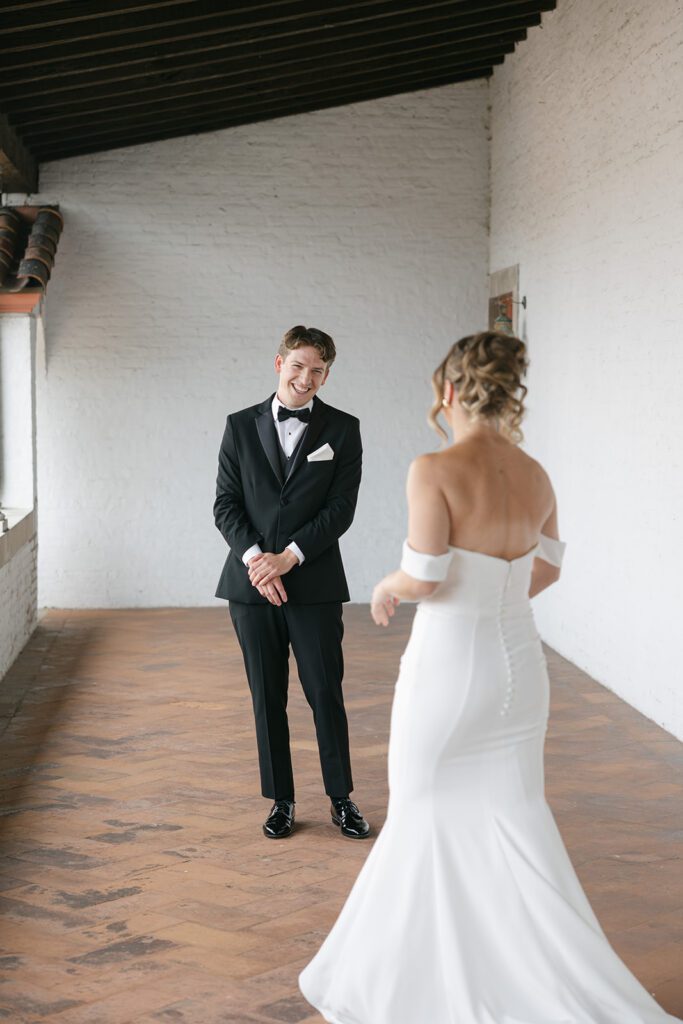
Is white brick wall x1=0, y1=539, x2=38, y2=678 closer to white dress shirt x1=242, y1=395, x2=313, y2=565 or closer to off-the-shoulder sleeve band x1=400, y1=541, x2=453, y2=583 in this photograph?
white dress shirt x1=242, y1=395, x2=313, y2=565

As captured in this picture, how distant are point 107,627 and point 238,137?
3968 millimetres

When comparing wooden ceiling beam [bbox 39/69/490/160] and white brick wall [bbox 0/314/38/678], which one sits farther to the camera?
wooden ceiling beam [bbox 39/69/490/160]

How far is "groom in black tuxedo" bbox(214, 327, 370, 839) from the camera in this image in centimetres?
444

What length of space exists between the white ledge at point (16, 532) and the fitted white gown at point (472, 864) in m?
4.74

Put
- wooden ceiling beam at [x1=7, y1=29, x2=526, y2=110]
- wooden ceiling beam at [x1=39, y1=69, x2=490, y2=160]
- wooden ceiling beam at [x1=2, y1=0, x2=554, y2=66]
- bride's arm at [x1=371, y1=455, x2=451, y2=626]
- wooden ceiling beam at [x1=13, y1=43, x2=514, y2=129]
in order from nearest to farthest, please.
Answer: bride's arm at [x1=371, y1=455, x2=451, y2=626] → wooden ceiling beam at [x1=2, y1=0, x2=554, y2=66] → wooden ceiling beam at [x1=7, y1=29, x2=526, y2=110] → wooden ceiling beam at [x1=13, y1=43, x2=514, y2=129] → wooden ceiling beam at [x1=39, y1=69, x2=490, y2=160]

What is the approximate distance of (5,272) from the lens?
28.2 ft

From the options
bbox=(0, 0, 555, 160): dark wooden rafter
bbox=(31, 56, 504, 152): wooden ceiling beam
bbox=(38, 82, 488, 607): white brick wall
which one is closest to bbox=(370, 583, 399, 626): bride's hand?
bbox=(0, 0, 555, 160): dark wooden rafter

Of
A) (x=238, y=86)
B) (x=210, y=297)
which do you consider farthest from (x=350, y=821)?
(x=210, y=297)

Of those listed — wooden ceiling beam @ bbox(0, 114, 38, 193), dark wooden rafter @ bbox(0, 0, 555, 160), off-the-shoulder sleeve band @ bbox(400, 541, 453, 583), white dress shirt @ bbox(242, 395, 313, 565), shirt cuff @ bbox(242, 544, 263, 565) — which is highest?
dark wooden rafter @ bbox(0, 0, 555, 160)

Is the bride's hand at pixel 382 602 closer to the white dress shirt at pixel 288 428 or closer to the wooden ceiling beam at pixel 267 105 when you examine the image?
the white dress shirt at pixel 288 428

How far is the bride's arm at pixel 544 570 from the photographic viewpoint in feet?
10.1

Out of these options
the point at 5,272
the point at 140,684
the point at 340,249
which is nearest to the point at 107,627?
the point at 140,684

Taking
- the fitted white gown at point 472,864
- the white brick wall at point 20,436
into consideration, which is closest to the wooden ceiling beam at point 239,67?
the white brick wall at point 20,436

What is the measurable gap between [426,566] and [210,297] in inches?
298
